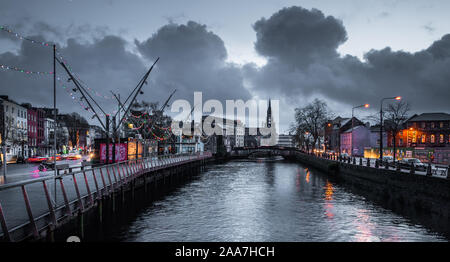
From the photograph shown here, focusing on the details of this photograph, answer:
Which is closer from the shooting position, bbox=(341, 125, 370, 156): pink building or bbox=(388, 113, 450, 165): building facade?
bbox=(388, 113, 450, 165): building facade

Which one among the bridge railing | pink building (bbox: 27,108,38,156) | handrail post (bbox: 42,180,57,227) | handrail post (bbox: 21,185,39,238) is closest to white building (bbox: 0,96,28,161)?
pink building (bbox: 27,108,38,156)

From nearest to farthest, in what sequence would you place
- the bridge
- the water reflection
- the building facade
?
1. the water reflection
2. the building facade
3. the bridge

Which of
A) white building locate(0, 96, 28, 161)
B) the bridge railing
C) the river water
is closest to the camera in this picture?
the bridge railing

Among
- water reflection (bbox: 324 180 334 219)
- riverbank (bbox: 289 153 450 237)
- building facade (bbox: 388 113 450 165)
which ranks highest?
building facade (bbox: 388 113 450 165)

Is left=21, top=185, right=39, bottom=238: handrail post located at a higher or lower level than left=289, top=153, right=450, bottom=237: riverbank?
higher

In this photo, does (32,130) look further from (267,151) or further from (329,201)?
(329,201)

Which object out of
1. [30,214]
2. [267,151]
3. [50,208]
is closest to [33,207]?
[50,208]

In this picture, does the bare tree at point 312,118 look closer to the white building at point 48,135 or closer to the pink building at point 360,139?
the pink building at point 360,139

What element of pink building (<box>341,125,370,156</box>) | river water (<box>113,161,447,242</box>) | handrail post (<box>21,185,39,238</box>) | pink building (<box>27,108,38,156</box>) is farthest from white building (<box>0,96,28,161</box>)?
pink building (<box>341,125,370,156</box>)

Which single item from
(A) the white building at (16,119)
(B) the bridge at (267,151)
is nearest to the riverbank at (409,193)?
(A) the white building at (16,119)

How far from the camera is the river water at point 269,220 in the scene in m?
19.3

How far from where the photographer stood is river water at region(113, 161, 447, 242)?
1931 centimetres

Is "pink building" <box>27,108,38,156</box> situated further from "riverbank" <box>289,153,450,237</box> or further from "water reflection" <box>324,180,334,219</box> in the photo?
"riverbank" <box>289,153,450,237</box>

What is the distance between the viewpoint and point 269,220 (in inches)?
931
